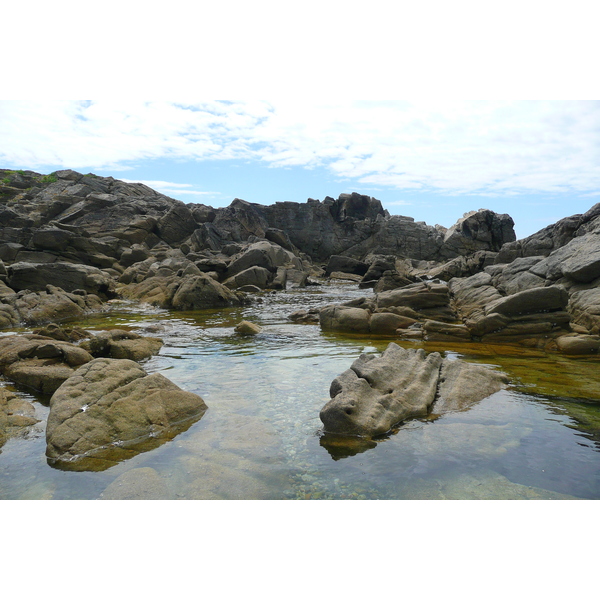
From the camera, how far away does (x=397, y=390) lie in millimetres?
7227

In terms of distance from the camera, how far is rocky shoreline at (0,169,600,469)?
6.75m

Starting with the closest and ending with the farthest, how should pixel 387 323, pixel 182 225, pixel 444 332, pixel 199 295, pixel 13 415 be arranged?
1. pixel 13 415
2. pixel 444 332
3. pixel 387 323
4. pixel 199 295
5. pixel 182 225

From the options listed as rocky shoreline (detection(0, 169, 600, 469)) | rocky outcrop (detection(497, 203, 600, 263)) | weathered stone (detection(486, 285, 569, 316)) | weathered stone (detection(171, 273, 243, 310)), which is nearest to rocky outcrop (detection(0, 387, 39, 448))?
rocky shoreline (detection(0, 169, 600, 469))

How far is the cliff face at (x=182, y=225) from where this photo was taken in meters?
38.4

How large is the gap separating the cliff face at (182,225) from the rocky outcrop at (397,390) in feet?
105

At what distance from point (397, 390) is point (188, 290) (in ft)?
56.1

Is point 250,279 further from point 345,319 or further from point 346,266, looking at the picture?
point 346,266

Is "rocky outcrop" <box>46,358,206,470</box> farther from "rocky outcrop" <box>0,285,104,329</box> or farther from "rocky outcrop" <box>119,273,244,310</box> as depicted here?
"rocky outcrop" <box>119,273,244,310</box>

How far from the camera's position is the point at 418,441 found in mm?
5848

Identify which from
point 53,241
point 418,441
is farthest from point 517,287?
point 53,241

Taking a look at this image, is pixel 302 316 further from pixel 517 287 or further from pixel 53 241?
pixel 53 241

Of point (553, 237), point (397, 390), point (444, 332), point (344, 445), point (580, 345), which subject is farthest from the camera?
point (553, 237)

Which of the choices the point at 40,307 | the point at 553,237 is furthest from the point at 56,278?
the point at 553,237

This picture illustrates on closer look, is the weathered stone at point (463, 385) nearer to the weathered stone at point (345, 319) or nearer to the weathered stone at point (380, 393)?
the weathered stone at point (380, 393)
